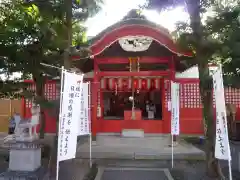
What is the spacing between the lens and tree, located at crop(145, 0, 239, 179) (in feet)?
20.2

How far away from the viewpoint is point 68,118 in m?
5.07

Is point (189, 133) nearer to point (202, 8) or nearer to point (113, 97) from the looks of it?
point (113, 97)

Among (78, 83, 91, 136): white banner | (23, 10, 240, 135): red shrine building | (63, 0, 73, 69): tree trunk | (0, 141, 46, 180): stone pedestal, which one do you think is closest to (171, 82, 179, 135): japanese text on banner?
(23, 10, 240, 135): red shrine building

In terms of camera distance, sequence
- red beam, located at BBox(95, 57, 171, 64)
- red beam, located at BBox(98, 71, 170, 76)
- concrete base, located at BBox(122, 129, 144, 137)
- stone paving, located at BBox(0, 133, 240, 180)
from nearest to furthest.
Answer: stone paving, located at BBox(0, 133, 240, 180), red beam, located at BBox(95, 57, 171, 64), red beam, located at BBox(98, 71, 170, 76), concrete base, located at BBox(122, 129, 144, 137)

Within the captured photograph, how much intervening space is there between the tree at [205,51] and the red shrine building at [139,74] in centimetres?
266

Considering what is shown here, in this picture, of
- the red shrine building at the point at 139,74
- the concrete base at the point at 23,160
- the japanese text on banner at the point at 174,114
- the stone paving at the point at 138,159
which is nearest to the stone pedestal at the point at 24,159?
the concrete base at the point at 23,160

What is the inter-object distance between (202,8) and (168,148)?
17.8 ft

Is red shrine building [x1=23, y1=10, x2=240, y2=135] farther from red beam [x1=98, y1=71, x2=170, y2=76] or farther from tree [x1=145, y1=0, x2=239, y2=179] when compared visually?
tree [x1=145, y1=0, x2=239, y2=179]

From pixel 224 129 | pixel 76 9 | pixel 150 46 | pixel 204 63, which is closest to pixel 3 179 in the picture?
pixel 76 9

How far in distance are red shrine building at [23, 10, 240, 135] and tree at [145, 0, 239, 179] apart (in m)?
2.66

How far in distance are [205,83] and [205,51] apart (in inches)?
33.5

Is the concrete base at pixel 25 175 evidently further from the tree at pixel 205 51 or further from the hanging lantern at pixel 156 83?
the hanging lantern at pixel 156 83

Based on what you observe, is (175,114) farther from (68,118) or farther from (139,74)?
(68,118)

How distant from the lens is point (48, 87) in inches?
517
